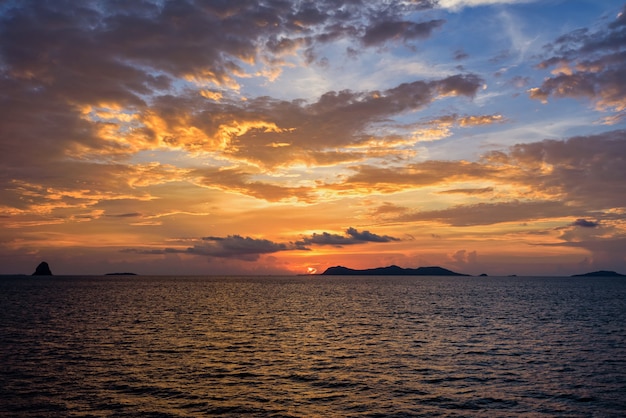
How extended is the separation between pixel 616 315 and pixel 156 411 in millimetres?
110165

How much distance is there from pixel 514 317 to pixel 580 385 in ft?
204

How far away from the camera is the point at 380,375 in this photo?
43.6m

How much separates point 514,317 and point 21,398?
305 ft

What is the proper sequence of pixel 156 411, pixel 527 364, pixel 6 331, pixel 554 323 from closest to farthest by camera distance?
pixel 156 411
pixel 527 364
pixel 6 331
pixel 554 323

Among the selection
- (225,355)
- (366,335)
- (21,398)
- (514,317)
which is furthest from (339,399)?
(514,317)

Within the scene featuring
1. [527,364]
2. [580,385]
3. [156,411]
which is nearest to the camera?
[156,411]

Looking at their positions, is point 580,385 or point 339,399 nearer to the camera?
point 339,399

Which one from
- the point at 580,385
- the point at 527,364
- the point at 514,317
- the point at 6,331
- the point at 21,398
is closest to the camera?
the point at 21,398

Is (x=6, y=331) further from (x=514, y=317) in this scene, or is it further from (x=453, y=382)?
(x=514, y=317)

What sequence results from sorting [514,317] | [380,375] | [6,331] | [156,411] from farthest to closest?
[514,317] → [6,331] → [380,375] → [156,411]

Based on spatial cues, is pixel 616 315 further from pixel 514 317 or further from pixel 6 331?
pixel 6 331

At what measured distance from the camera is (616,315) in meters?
105

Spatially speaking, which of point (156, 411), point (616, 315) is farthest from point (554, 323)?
point (156, 411)

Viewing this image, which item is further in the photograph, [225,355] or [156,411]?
[225,355]
